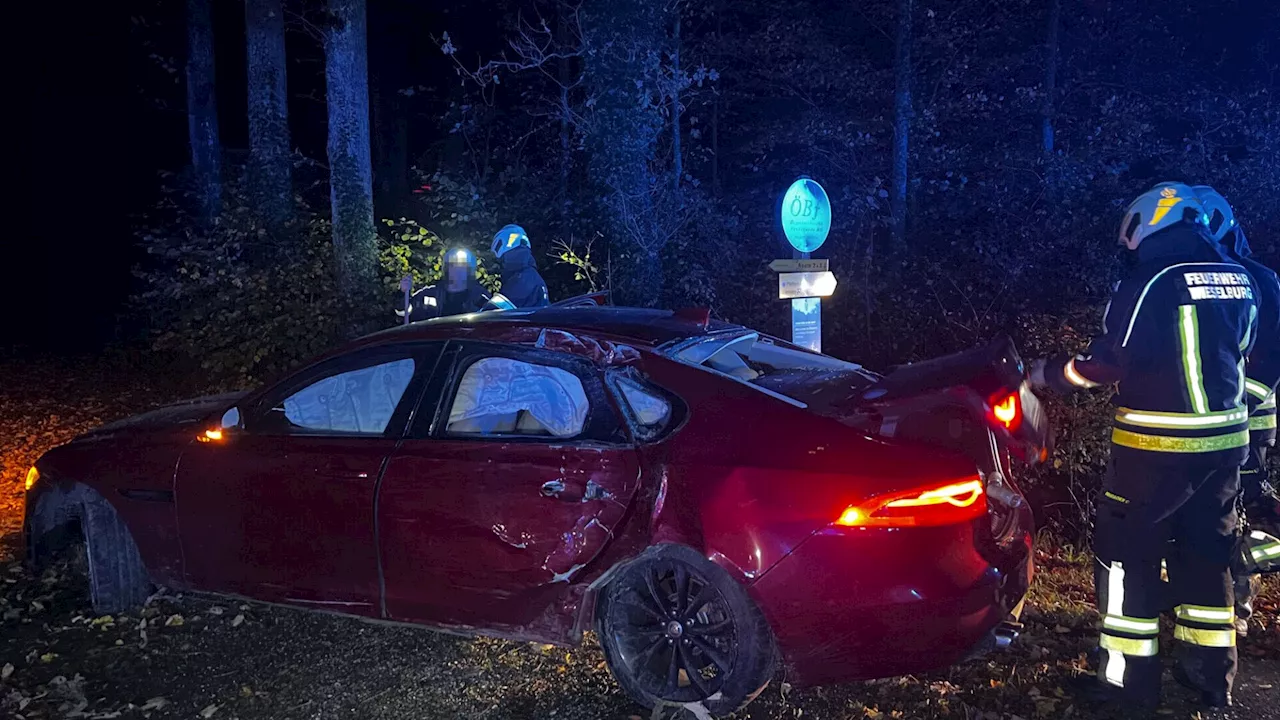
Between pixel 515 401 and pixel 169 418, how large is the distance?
Result: 1.98 m

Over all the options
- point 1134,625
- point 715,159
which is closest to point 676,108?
point 1134,625

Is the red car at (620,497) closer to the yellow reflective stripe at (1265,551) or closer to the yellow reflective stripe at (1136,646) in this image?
the yellow reflective stripe at (1136,646)

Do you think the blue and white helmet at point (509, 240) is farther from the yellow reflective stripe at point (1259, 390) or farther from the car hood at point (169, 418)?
the yellow reflective stripe at point (1259, 390)

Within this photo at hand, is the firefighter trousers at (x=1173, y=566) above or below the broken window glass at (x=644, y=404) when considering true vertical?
below

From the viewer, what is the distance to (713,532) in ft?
10.4

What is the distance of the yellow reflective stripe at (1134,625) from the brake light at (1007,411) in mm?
898

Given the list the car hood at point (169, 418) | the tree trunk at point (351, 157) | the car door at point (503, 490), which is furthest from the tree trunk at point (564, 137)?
the car door at point (503, 490)

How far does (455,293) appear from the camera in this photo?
7.37 metres

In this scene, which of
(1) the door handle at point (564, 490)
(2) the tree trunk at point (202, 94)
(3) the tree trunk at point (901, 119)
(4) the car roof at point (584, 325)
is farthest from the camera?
(3) the tree trunk at point (901, 119)

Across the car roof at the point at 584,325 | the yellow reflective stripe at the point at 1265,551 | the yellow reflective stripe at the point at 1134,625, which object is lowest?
the yellow reflective stripe at the point at 1134,625

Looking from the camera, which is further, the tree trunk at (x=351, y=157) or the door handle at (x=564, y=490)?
the tree trunk at (x=351, y=157)

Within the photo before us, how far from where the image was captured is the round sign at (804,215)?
6.45 meters

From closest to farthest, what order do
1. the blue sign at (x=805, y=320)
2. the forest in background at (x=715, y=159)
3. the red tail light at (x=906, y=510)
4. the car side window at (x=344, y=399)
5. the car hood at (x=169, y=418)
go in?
the red tail light at (x=906, y=510)
the car side window at (x=344, y=399)
the car hood at (x=169, y=418)
the blue sign at (x=805, y=320)
the forest in background at (x=715, y=159)

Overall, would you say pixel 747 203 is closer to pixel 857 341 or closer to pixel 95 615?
pixel 857 341
